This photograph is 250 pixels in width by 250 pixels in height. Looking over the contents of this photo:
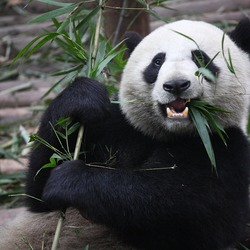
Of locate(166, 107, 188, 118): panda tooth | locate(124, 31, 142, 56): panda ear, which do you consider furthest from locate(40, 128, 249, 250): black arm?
locate(124, 31, 142, 56): panda ear

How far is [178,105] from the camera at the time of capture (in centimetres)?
420

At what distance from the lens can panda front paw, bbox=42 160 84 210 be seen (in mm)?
4172

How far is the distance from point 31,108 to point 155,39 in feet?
11.3

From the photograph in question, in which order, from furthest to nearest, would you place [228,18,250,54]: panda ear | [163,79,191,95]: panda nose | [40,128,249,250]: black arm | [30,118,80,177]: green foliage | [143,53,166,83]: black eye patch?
[228,18,250,54]: panda ear
[143,53,166,83]: black eye patch
[30,118,80,177]: green foliage
[40,128,249,250]: black arm
[163,79,191,95]: panda nose

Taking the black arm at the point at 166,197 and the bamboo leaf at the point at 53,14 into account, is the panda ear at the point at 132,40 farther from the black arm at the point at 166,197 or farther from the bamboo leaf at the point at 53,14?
the black arm at the point at 166,197

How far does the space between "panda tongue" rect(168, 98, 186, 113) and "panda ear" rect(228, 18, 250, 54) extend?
0.78 m

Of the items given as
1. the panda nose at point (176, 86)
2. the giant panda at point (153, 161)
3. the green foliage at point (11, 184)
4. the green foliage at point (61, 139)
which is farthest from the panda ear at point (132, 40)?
the green foliage at point (11, 184)

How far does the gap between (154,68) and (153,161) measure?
0.57 metres

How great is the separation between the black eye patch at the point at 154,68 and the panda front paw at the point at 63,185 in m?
0.67

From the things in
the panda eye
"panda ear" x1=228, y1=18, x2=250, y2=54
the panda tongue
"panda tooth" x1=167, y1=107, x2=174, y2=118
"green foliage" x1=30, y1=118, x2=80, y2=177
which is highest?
"panda ear" x1=228, y1=18, x2=250, y2=54

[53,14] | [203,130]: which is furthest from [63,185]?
[53,14]

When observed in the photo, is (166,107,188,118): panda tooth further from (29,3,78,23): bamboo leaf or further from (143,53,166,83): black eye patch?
(29,3,78,23): bamboo leaf

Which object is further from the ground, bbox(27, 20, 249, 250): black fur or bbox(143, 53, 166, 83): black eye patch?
bbox(143, 53, 166, 83): black eye patch

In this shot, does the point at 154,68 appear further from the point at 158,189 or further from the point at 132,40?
the point at 158,189
